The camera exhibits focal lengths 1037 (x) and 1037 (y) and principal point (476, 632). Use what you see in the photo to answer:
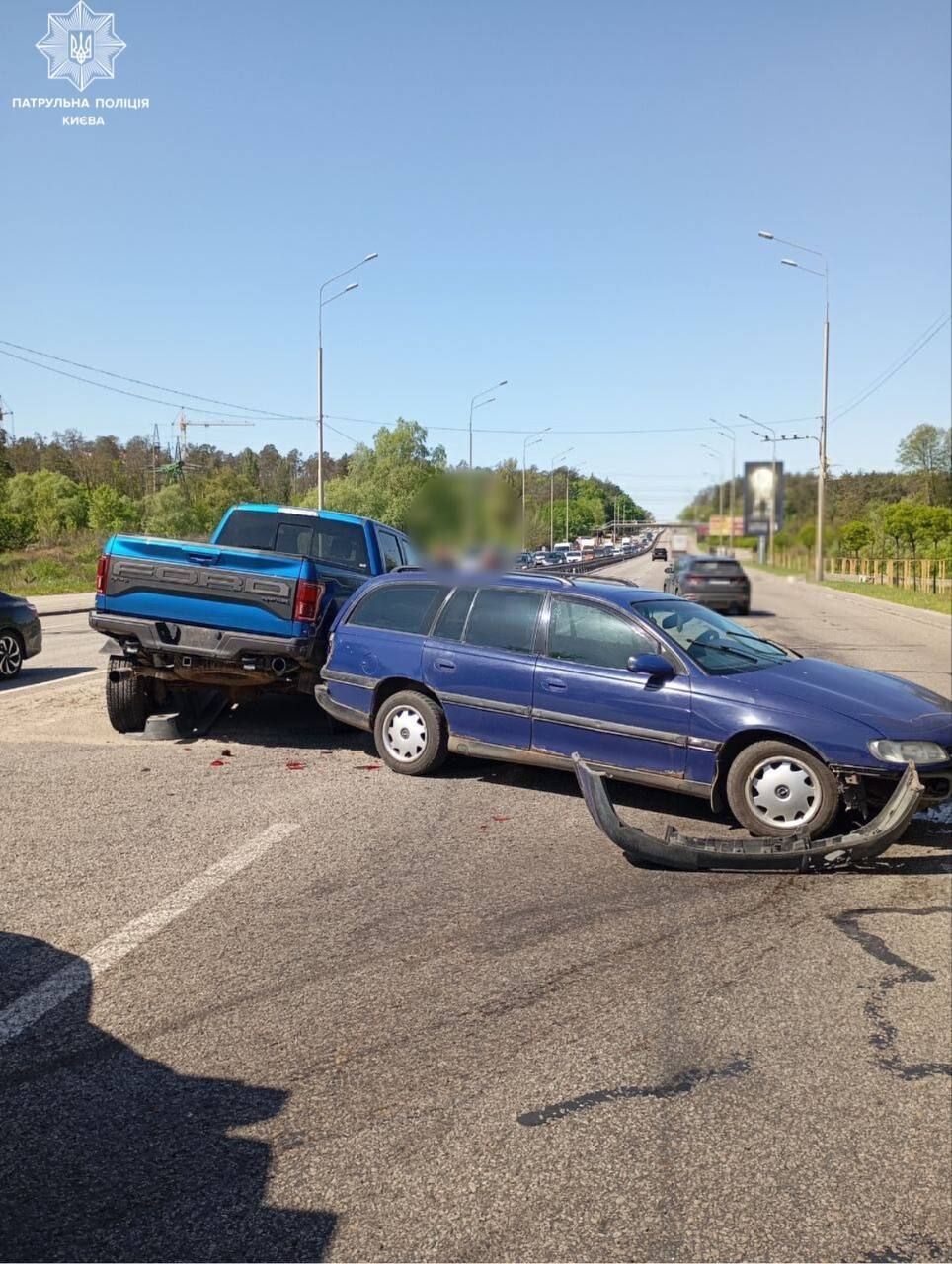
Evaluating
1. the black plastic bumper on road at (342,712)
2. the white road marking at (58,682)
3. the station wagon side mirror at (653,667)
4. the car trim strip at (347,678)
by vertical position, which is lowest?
the white road marking at (58,682)

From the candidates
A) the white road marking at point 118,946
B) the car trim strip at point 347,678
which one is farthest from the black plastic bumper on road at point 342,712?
the white road marking at point 118,946

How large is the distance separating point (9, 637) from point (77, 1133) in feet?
38.8

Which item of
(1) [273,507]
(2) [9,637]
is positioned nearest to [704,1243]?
(1) [273,507]

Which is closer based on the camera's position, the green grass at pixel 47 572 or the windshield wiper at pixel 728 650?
the windshield wiper at pixel 728 650

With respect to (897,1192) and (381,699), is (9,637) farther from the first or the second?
(897,1192)

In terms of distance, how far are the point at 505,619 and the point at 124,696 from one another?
380 centimetres

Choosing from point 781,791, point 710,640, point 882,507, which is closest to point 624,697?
point 710,640

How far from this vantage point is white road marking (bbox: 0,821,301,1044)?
12.5 ft

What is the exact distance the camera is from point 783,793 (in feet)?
20.0

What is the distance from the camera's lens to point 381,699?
26.7 feet

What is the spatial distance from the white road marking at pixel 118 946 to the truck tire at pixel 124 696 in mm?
3624

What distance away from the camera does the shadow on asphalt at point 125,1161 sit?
2596 mm

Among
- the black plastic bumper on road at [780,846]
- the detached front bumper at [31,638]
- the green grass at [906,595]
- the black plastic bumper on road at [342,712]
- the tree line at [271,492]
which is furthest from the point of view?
the green grass at [906,595]

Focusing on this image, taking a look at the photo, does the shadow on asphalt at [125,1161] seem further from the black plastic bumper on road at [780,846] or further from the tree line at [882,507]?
the tree line at [882,507]
